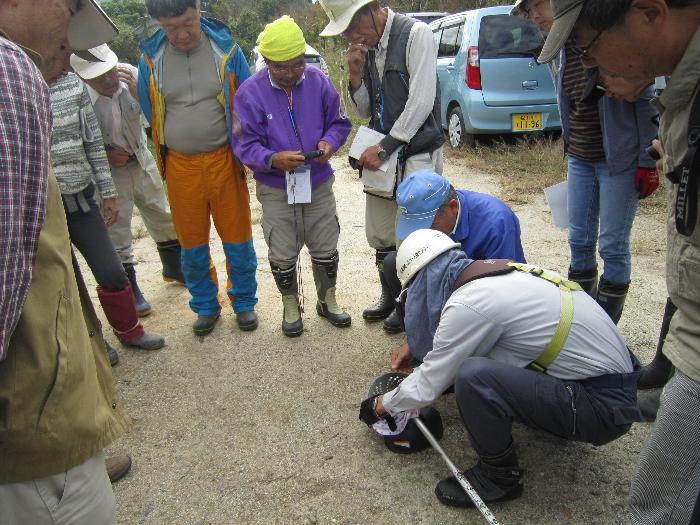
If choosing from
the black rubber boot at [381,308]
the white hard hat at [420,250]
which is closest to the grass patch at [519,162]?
the black rubber boot at [381,308]

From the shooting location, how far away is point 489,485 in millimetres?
2023

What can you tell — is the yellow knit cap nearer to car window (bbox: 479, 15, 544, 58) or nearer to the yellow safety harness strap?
the yellow safety harness strap

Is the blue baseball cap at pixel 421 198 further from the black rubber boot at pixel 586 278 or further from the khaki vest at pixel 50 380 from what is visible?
the khaki vest at pixel 50 380

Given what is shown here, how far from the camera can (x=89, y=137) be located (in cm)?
297

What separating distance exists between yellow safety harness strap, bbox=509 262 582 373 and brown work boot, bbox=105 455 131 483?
5.94 ft

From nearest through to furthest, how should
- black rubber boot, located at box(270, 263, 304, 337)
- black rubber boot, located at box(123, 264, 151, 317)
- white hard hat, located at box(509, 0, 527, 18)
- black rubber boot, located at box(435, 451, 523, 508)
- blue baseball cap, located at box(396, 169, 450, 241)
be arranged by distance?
black rubber boot, located at box(435, 451, 523, 508)
blue baseball cap, located at box(396, 169, 450, 241)
white hard hat, located at box(509, 0, 527, 18)
black rubber boot, located at box(270, 263, 304, 337)
black rubber boot, located at box(123, 264, 151, 317)

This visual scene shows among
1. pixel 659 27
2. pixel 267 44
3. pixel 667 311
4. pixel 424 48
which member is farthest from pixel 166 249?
pixel 659 27

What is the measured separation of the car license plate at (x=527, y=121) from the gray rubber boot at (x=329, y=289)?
4.07 m

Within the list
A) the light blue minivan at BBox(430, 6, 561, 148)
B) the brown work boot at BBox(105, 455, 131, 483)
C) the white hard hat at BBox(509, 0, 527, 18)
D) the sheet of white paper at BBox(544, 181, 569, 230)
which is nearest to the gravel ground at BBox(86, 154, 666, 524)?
the brown work boot at BBox(105, 455, 131, 483)

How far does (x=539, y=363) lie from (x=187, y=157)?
2.35m

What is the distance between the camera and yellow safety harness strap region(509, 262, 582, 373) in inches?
74.2

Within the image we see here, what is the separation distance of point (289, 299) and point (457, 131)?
Result: 4.95 m

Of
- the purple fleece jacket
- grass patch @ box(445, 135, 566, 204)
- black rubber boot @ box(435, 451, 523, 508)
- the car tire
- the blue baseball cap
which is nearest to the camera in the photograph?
black rubber boot @ box(435, 451, 523, 508)

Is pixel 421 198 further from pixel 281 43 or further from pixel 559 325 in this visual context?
pixel 281 43
